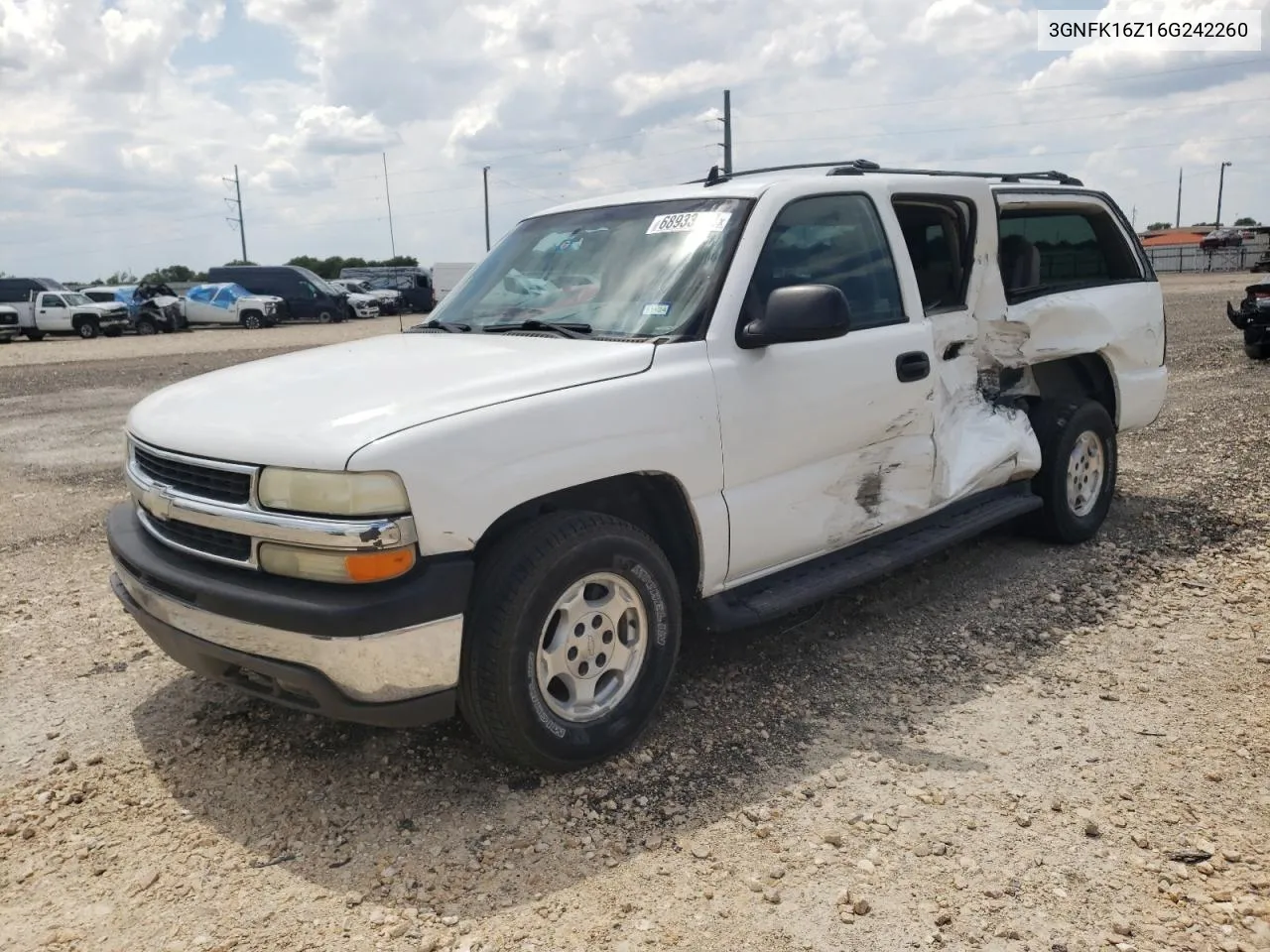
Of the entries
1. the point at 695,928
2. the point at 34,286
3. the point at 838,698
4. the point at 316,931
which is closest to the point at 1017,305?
the point at 838,698

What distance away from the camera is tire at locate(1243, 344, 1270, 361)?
536 inches

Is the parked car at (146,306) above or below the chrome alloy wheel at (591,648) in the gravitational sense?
above

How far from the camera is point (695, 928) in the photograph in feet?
8.71

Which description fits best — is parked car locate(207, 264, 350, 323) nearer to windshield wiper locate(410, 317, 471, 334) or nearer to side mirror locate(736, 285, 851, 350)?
windshield wiper locate(410, 317, 471, 334)

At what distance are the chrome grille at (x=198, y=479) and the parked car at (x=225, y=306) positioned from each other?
34.0 m

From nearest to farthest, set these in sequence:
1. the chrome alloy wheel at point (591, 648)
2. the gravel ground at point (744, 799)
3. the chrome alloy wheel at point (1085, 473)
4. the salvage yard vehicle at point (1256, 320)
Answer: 1. the gravel ground at point (744, 799)
2. the chrome alloy wheel at point (591, 648)
3. the chrome alloy wheel at point (1085, 473)
4. the salvage yard vehicle at point (1256, 320)

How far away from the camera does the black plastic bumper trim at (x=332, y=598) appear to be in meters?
2.84

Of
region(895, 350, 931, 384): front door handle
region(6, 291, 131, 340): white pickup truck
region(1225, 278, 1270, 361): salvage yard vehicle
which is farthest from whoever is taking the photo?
region(6, 291, 131, 340): white pickup truck

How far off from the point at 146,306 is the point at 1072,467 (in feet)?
111

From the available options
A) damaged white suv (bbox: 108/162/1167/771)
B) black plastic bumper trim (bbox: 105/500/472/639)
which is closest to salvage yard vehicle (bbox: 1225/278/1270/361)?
damaged white suv (bbox: 108/162/1167/771)

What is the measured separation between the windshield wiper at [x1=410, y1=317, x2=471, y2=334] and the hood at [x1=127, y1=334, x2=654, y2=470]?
0.28m

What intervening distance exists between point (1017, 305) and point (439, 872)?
3878 millimetres

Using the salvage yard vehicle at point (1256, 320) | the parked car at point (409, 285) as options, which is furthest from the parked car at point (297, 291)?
the salvage yard vehicle at point (1256, 320)

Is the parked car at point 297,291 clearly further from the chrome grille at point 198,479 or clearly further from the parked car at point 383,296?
the chrome grille at point 198,479
